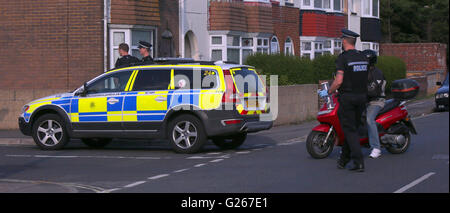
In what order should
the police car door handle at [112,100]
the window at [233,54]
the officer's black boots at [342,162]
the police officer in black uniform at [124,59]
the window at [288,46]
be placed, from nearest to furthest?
1. the officer's black boots at [342,162]
2. the police car door handle at [112,100]
3. the police officer in black uniform at [124,59]
4. the window at [233,54]
5. the window at [288,46]

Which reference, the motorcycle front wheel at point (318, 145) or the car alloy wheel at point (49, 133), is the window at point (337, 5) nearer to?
the car alloy wheel at point (49, 133)

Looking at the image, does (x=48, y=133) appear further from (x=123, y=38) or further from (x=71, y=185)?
(x=123, y=38)

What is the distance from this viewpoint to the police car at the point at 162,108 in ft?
44.8

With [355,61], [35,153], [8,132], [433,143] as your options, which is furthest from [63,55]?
[355,61]

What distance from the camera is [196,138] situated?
44.8 feet

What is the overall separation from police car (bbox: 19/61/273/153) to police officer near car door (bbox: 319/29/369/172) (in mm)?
3479

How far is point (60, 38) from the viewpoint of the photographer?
2041 cm

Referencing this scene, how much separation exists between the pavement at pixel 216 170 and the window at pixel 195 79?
1255mm

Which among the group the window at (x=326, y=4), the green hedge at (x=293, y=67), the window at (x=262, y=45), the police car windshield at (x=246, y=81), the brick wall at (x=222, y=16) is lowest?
the police car windshield at (x=246, y=81)

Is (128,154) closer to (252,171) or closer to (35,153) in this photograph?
(35,153)

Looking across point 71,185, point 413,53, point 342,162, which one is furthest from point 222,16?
point 413,53

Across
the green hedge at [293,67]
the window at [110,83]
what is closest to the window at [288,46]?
the green hedge at [293,67]

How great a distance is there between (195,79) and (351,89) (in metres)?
4.14

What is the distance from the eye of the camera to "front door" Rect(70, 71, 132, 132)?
46.8 feet
